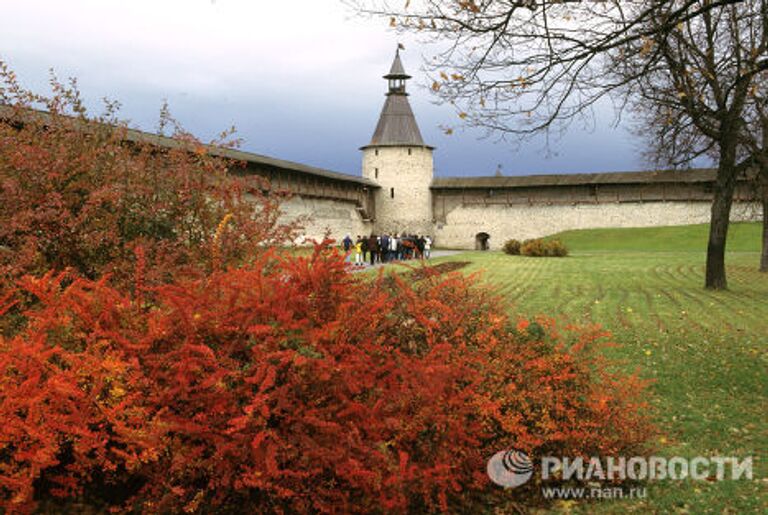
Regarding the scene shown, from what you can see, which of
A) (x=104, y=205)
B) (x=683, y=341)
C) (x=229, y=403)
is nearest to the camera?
(x=229, y=403)

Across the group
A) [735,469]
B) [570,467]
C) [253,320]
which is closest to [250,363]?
[253,320]

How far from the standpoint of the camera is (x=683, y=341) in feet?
37.5

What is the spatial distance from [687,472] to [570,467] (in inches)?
51.4

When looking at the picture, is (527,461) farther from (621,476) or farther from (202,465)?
(202,465)

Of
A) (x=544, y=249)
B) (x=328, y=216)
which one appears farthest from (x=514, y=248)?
(x=328, y=216)

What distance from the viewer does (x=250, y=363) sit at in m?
3.66

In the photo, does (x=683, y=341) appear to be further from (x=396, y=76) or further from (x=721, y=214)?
(x=396, y=76)

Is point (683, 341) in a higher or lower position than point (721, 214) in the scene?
lower

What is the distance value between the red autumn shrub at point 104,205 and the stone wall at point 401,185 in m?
42.6

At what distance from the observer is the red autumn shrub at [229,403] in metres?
3.47

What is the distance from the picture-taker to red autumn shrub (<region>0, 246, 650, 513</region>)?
11.4 ft

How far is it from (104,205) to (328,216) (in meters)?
36.3

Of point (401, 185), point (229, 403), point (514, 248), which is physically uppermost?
point (401, 185)

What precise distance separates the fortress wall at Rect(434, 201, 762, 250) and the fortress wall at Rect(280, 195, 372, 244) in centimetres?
724
